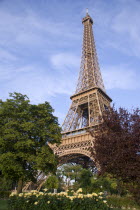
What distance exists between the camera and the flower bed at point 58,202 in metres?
7.74

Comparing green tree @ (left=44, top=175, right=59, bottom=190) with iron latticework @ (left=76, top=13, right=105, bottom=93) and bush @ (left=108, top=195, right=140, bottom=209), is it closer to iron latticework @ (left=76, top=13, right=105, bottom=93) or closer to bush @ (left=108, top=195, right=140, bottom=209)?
iron latticework @ (left=76, top=13, right=105, bottom=93)

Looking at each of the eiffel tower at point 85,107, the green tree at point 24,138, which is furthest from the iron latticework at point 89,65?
the green tree at point 24,138

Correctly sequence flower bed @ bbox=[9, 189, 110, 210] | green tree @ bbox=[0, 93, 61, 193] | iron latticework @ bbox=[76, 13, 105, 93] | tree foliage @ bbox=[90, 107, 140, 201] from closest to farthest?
flower bed @ bbox=[9, 189, 110, 210] → tree foliage @ bbox=[90, 107, 140, 201] → green tree @ bbox=[0, 93, 61, 193] → iron latticework @ bbox=[76, 13, 105, 93]

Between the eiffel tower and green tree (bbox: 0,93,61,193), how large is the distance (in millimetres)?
9114

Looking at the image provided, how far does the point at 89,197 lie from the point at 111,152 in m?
2.51

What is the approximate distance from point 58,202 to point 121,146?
12.7ft

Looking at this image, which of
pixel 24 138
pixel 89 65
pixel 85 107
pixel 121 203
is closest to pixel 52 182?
pixel 85 107

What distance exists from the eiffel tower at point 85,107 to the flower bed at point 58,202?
17.6 meters

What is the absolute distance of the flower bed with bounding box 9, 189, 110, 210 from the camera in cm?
774

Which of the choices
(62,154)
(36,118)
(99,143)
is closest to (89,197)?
(99,143)

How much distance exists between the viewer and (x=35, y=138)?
18375 millimetres

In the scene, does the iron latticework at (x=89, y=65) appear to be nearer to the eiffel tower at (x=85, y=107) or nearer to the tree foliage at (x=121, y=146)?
the eiffel tower at (x=85, y=107)

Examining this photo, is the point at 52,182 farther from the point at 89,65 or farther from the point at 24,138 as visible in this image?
the point at 89,65

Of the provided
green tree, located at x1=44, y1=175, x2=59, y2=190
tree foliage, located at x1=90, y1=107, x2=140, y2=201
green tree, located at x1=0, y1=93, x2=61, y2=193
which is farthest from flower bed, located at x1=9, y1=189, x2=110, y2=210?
green tree, located at x1=44, y1=175, x2=59, y2=190
